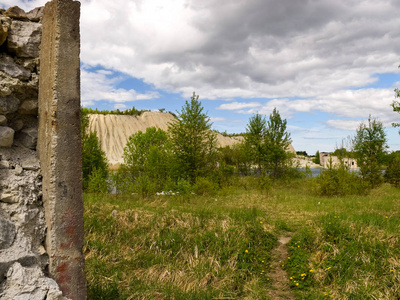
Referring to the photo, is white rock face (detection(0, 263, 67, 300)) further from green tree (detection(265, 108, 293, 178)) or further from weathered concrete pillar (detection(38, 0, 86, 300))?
green tree (detection(265, 108, 293, 178))

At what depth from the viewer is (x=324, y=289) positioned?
5277 millimetres

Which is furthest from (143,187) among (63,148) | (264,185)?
(63,148)

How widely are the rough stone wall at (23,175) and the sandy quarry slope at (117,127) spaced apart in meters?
46.0

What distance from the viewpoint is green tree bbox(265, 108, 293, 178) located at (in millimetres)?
23391

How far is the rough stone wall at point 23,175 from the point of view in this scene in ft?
7.98

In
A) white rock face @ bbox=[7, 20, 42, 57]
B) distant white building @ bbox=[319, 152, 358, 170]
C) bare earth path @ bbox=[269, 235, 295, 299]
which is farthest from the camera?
distant white building @ bbox=[319, 152, 358, 170]

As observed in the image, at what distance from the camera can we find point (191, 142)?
1631 cm

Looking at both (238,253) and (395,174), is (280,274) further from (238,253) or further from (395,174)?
(395,174)

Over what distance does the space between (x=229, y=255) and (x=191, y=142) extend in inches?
409

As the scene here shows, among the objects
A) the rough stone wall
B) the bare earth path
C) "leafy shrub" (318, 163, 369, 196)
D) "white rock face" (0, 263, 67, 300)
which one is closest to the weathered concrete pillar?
the rough stone wall

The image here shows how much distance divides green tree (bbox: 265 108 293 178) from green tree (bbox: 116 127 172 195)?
7937 mm

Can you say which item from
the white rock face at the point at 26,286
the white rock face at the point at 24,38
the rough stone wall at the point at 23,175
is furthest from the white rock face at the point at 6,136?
the white rock face at the point at 26,286

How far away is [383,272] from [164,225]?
169 inches

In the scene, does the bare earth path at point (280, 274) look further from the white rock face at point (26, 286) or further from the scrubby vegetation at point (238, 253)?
the white rock face at point (26, 286)
